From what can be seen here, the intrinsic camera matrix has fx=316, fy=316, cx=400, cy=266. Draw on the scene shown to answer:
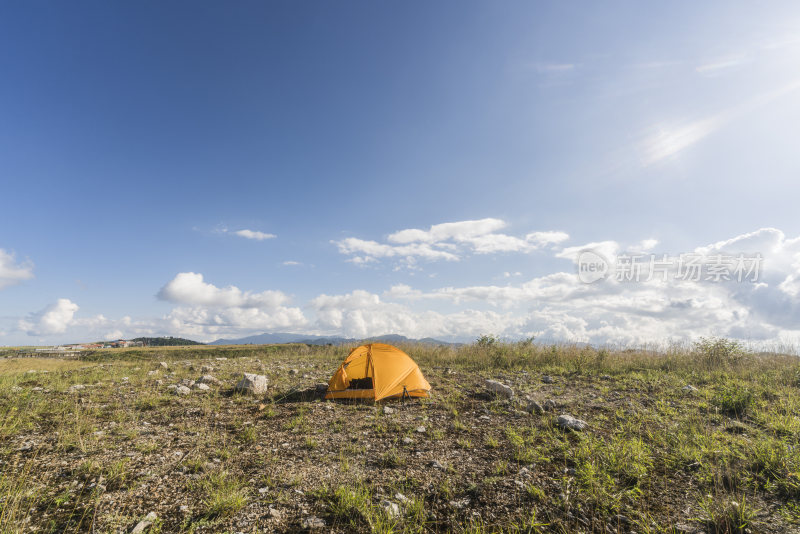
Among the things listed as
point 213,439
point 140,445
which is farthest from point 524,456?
point 140,445

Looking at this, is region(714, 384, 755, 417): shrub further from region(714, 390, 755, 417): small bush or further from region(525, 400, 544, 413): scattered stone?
region(525, 400, 544, 413): scattered stone

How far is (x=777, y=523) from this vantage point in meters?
3.86

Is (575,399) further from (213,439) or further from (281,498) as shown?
(213,439)

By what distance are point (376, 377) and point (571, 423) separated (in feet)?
17.3

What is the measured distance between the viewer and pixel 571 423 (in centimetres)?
704

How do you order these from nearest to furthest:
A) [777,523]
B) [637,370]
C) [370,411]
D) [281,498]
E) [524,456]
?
[777,523]
[281,498]
[524,456]
[370,411]
[637,370]

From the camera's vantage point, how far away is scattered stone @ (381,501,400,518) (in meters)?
4.02

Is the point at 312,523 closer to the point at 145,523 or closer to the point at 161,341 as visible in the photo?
the point at 145,523

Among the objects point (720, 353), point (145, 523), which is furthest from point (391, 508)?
point (720, 353)

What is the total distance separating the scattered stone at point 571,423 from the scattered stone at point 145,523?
24.4ft

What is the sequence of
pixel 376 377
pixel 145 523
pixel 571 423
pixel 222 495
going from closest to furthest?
pixel 145 523
pixel 222 495
pixel 571 423
pixel 376 377

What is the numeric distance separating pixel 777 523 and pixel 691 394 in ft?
24.6

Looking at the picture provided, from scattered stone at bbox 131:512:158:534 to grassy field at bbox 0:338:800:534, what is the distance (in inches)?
3.1

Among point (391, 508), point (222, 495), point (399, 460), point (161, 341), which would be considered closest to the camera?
point (391, 508)
